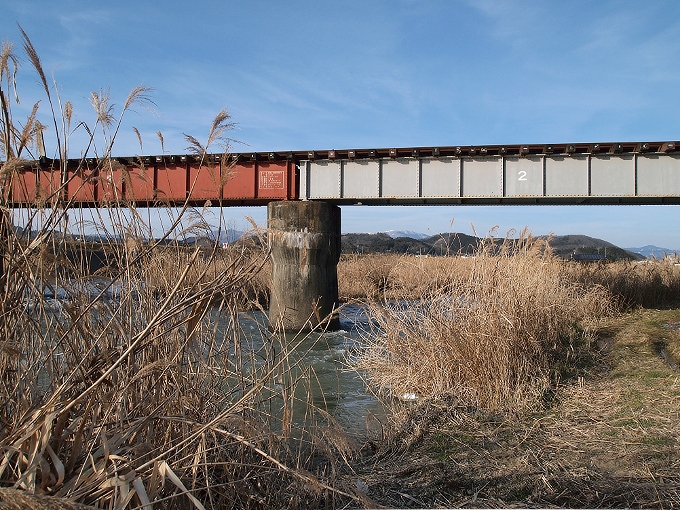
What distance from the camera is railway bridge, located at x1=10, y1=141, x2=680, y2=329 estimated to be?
48.9 ft

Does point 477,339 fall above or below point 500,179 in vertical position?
below

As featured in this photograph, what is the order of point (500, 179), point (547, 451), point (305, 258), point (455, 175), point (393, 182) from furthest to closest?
point (393, 182)
point (455, 175)
point (500, 179)
point (305, 258)
point (547, 451)

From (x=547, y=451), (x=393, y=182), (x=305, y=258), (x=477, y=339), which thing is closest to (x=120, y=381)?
(x=547, y=451)

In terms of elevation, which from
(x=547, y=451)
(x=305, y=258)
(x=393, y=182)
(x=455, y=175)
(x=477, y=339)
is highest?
(x=455, y=175)

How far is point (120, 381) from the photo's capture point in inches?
104

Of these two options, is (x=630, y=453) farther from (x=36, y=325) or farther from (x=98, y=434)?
(x=36, y=325)

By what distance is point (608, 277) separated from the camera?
1366cm

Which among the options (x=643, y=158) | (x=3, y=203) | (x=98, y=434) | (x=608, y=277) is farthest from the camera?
(x=643, y=158)

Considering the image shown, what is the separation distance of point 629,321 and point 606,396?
20.3 ft

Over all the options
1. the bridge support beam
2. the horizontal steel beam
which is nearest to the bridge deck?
the horizontal steel beam

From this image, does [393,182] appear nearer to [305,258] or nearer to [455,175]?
[455,175]

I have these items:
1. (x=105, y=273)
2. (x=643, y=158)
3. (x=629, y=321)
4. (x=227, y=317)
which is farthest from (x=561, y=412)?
(x=643, y=158)

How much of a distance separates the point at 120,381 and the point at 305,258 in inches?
487

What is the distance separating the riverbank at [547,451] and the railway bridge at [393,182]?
8603 mm
